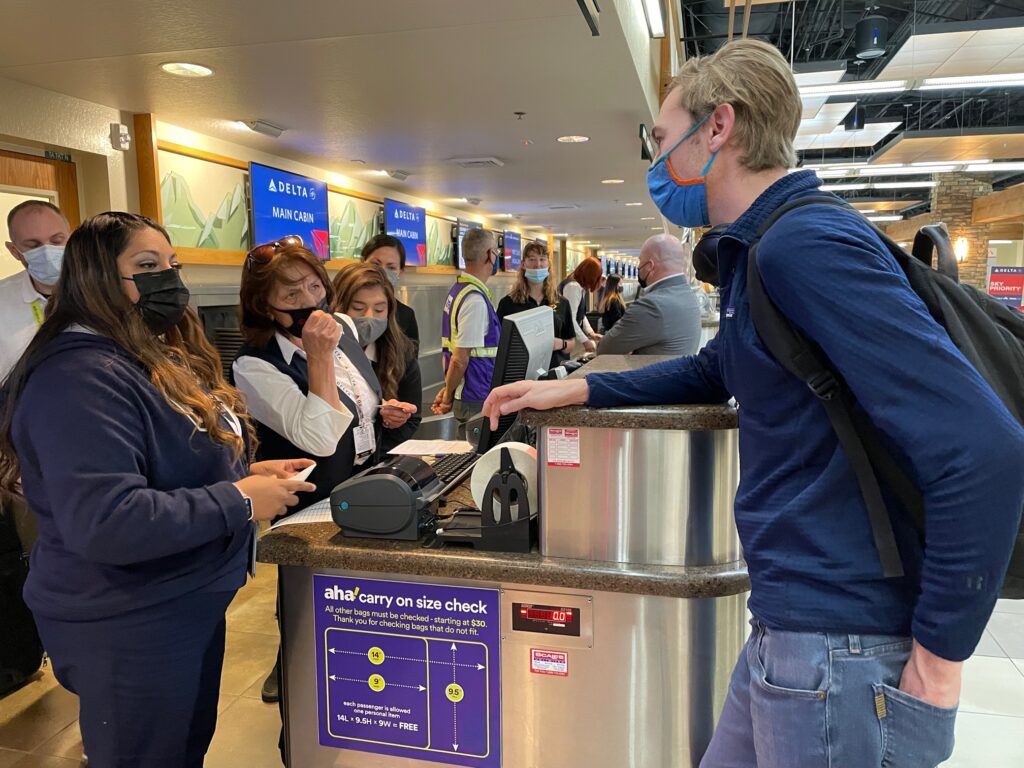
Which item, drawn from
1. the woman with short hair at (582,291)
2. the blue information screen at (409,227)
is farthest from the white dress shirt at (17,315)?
the blue information screen at (409,227)

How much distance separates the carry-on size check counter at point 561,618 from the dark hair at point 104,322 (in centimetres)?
38

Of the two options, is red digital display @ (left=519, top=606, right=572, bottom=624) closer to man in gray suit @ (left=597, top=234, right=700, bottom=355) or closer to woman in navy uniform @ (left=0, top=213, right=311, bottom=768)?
woman in navy uniform @ (left=0, top=213, right=311, bottom=768)

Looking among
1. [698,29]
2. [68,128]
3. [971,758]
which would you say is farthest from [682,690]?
[698,29]

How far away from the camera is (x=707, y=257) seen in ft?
4.19

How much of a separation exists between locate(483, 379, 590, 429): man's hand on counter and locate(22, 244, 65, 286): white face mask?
2151 millimetres

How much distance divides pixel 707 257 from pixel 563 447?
46 centimetres

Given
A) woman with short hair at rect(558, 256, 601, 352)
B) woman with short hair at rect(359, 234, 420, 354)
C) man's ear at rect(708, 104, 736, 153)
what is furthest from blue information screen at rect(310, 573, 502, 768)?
woman with short hair at rect(558, 256, 601, 352)

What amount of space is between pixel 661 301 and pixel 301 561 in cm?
231

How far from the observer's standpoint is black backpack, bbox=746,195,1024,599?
0.89 meters

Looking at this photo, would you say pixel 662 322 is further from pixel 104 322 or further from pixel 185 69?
pixel 185 69

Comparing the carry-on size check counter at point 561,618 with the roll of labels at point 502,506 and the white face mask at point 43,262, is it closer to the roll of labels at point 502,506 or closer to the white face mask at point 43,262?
the roll of labels at point 502,506

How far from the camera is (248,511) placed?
146 centimetres

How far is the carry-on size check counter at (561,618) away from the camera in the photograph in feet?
4.57

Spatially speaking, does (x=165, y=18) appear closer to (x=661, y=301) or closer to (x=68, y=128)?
(x=68, y=128)
